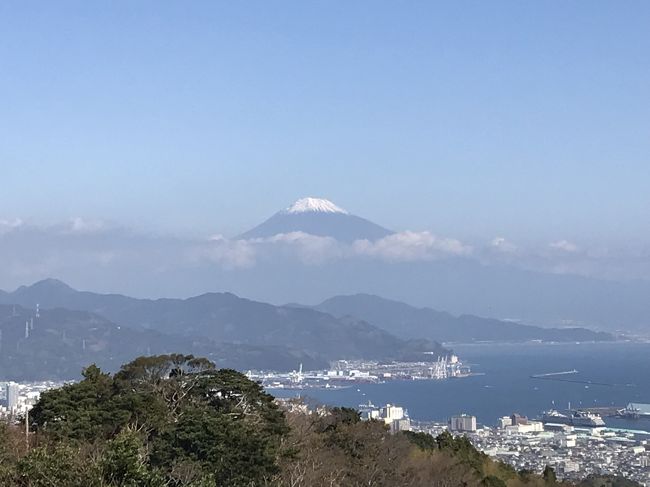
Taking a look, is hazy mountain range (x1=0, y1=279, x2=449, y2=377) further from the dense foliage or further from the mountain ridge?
the dense foliage

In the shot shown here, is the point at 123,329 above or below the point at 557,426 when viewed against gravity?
above

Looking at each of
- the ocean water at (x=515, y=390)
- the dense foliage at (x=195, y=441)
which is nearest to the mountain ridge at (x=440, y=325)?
the ocean water at (x=515, y=390)

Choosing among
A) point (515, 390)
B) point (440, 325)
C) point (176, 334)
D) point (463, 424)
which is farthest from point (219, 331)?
point (463, 424)

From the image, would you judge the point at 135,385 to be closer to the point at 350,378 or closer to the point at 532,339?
the point at 350,378

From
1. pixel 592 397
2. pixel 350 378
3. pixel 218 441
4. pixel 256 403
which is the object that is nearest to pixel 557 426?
pixel 592 397

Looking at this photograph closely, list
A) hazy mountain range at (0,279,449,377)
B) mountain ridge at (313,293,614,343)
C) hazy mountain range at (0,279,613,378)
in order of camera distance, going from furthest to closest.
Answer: mountain ridge at (313,293,614,343), hazy mountain range at (0,279,613,378), hazy mountain range at (0,279,449,377)

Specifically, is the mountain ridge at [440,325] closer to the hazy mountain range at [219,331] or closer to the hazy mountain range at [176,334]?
the hazy mountain range at [219,331]

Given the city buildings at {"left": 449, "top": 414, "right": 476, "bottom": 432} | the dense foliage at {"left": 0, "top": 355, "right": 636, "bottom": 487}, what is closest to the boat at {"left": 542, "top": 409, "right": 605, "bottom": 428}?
the city buildings at {"left": 449, "top": 414, "right": 476, "bottom": 432}
